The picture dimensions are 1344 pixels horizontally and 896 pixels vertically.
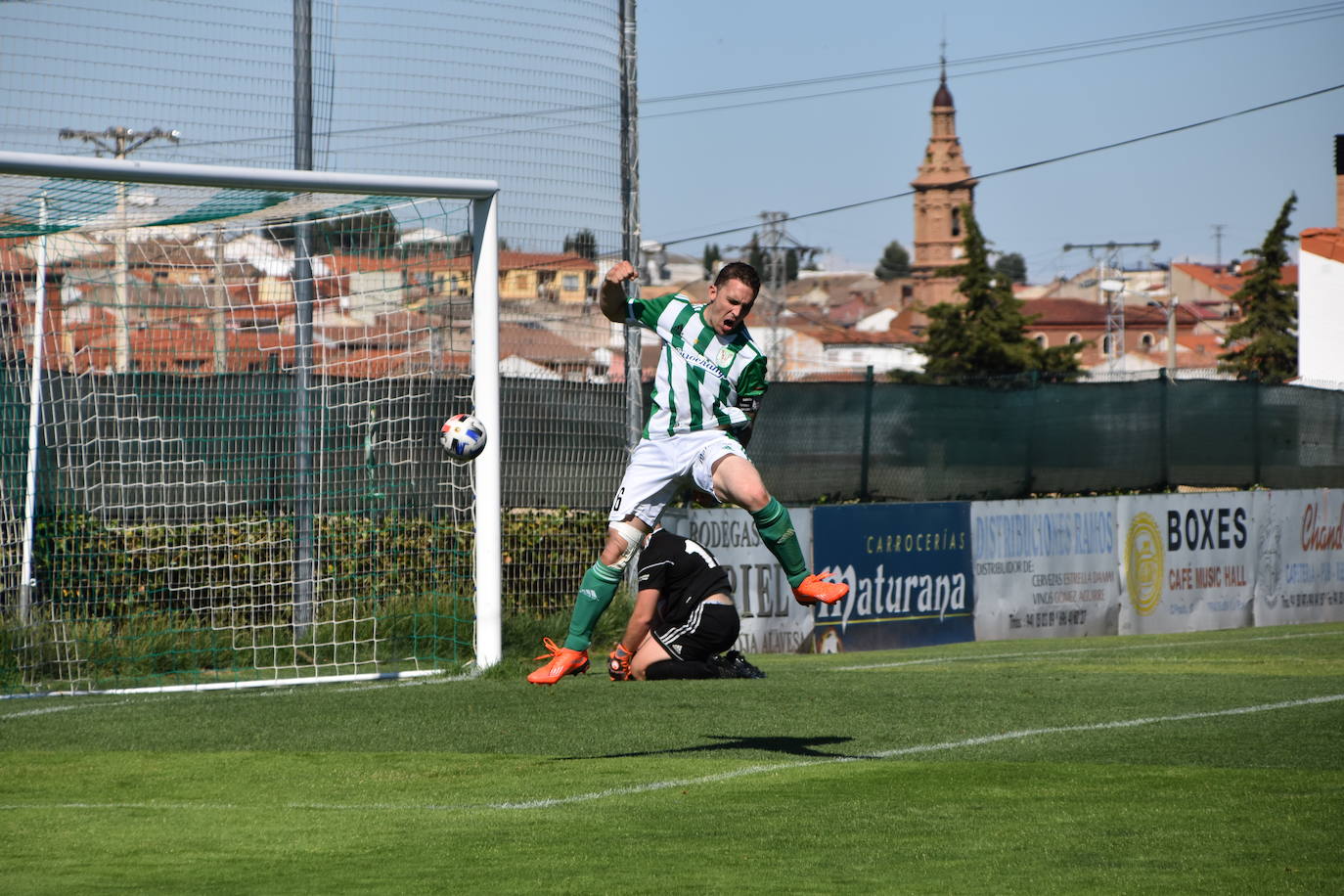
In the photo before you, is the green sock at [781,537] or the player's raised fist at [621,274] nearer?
the player's raised fist at [621,274]

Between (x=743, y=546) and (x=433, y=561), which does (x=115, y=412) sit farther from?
(x=743, y=546)

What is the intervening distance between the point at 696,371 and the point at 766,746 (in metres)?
1.92

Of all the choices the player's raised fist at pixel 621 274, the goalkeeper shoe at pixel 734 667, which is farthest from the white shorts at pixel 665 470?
the goalkeeper shoe at pixel 734 667

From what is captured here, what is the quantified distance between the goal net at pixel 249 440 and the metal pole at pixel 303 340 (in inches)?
0.9

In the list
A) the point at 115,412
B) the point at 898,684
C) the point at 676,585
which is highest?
the point at 115,412

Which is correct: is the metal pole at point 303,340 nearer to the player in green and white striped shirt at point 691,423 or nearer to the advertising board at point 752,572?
the advertising board at point 752,572

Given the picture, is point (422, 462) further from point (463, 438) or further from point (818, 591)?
point (818, 591)

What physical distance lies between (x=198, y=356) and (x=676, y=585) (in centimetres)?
424

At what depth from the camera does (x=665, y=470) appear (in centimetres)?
782

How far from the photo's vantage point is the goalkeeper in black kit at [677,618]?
1045cm

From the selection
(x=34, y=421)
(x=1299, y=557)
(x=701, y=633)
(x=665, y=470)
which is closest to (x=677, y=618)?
(x=701, y=633)

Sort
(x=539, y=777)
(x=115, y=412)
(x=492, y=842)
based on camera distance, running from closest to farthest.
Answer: (x=492, y=842) → (x=539, y=777) → (x=115, y=412)

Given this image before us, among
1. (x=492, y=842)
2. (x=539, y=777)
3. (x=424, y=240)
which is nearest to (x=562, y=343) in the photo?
(x=424, y=240)

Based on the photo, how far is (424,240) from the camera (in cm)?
1209
